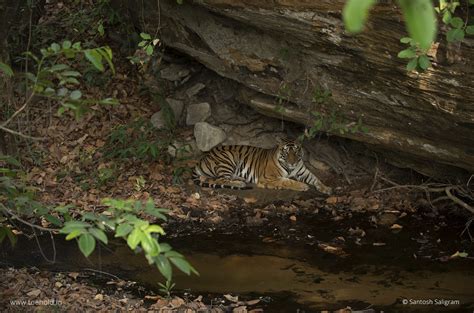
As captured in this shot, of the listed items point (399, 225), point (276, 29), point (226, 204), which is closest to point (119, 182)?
point (226, 204)

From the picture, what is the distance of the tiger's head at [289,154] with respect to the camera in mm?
8570

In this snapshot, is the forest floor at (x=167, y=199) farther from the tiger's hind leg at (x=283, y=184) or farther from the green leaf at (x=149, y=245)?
the green leaf at (x=149, y=245)

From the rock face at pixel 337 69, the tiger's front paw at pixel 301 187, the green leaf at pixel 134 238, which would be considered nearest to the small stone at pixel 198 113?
the rock face at pixel 337 69

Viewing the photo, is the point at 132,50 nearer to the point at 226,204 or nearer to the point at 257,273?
the point at 226,204

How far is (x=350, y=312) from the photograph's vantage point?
195 inches

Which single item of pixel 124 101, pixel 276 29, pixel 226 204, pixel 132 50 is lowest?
pixel 226 204

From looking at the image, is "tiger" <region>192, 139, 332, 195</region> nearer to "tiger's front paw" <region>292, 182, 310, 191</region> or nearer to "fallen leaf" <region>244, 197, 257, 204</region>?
"tiger's front paw" <region>292, 182, 310, 191</region>

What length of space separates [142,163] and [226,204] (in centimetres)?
146

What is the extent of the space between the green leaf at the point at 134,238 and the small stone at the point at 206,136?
21.5 feet

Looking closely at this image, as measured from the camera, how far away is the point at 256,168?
889 centimetres

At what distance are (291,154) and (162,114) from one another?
204cm

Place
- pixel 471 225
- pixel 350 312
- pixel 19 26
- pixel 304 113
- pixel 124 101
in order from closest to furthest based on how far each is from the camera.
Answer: pixel 350 312 → pixel 471 225 → pixel 304 113 → pixel 19 26 → pixel 124 101

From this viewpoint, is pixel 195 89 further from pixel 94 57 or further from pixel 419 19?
pixel 419 19

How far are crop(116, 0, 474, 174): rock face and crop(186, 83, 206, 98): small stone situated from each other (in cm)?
116
